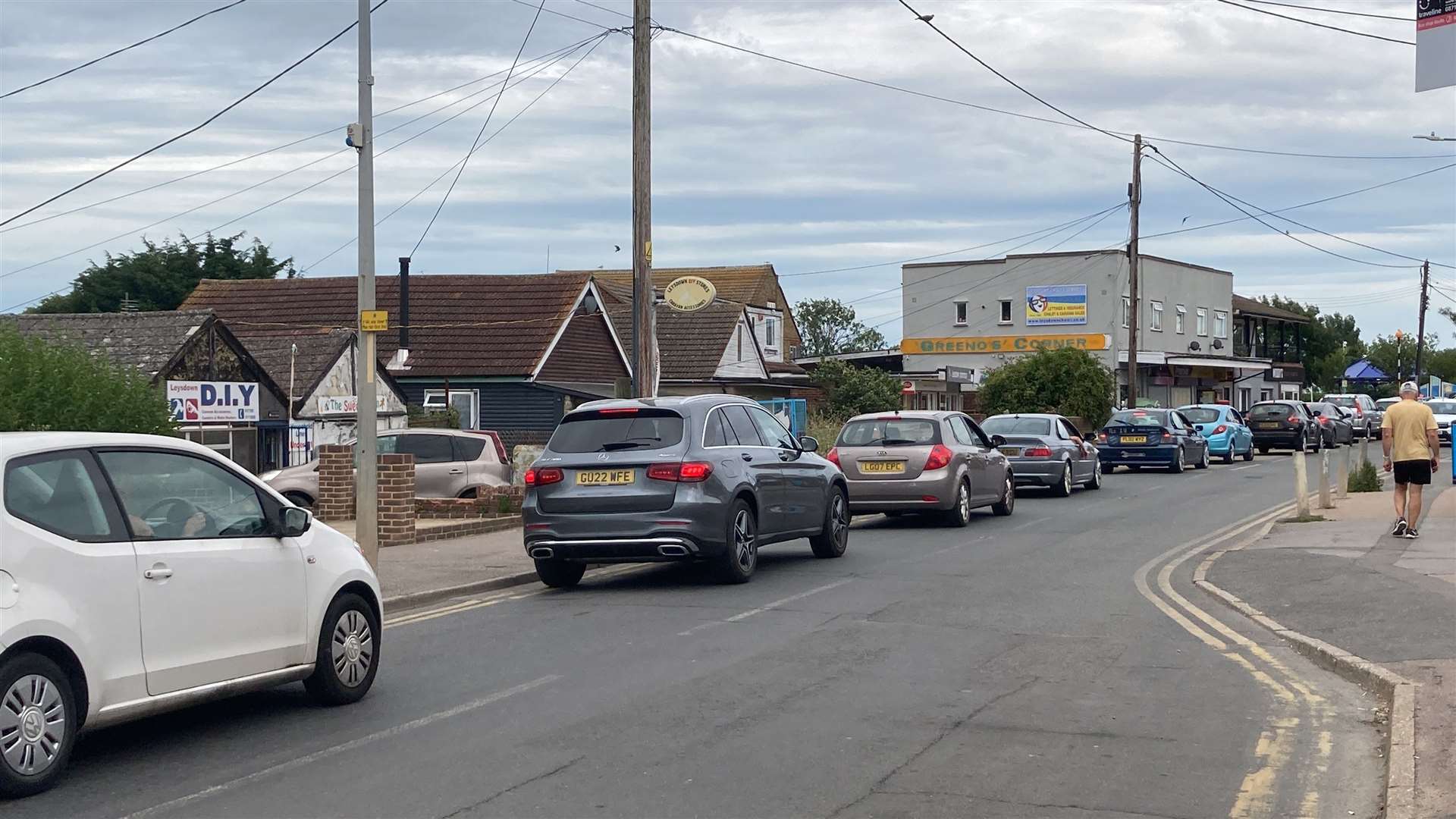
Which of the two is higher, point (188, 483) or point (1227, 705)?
point (188, 483)

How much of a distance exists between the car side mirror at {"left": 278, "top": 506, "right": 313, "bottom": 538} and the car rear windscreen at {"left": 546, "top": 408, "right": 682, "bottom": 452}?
5.31 meters

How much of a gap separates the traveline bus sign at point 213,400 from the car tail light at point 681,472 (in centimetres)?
1131

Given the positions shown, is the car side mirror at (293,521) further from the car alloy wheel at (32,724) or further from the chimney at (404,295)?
the chimney at (404,295)

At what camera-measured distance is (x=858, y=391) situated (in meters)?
43.6

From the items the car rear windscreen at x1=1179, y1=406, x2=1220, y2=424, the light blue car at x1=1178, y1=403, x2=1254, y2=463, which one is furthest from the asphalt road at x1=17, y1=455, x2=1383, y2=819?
the car rear windscreen at x1=1179, y1=406, x2=1220, y2=424

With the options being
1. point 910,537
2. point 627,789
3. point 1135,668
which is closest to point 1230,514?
point 910,537

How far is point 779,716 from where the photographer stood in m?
7.89

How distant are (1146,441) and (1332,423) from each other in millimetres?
18432

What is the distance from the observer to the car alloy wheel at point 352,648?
8.32 m

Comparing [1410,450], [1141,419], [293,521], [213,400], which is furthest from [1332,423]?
[293,521]

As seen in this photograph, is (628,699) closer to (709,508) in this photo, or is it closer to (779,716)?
(779,716)

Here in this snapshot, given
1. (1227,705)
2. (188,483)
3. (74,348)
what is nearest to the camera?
(188,483)

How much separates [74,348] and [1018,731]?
12.6 metres

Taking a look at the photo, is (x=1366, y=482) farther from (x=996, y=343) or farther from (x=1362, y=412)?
(x=996, y=343)
